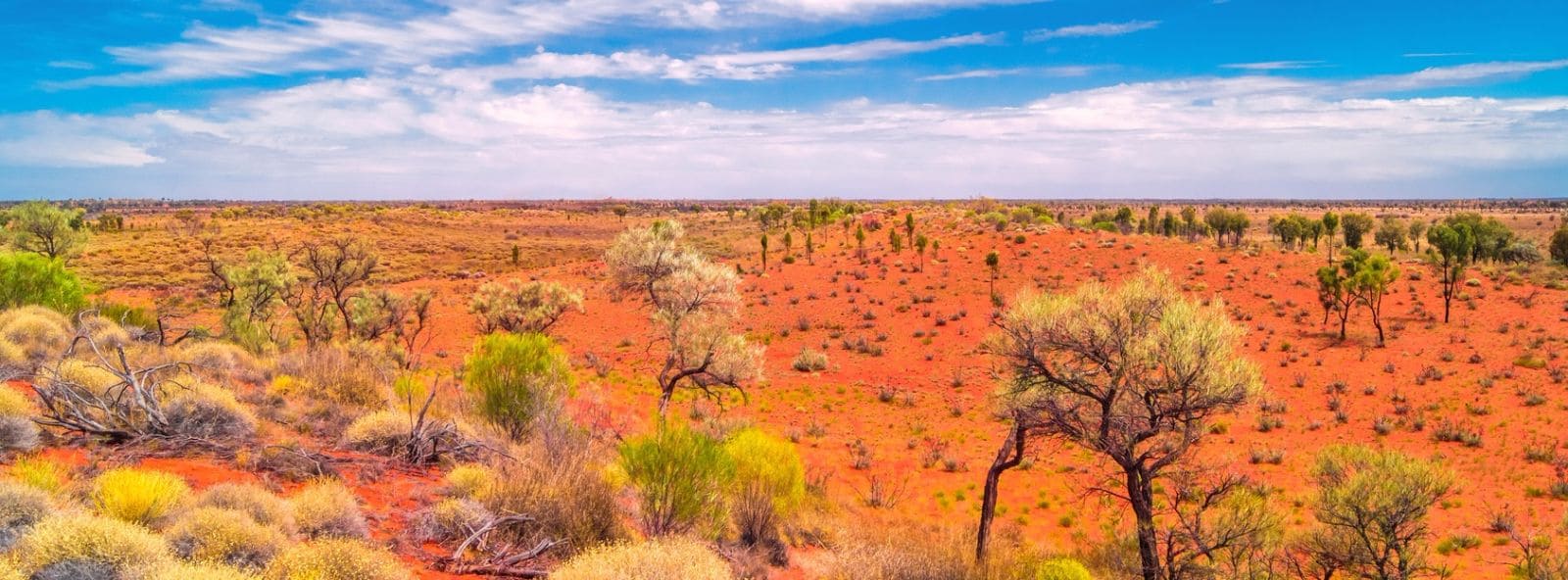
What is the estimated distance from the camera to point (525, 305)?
92.4 feet

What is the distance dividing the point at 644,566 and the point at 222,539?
3387 millimetres

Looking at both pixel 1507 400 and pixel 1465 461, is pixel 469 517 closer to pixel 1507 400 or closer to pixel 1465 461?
pixel 1465 461

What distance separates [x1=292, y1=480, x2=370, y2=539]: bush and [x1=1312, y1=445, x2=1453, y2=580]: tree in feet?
39.8

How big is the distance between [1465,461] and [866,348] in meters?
19.4

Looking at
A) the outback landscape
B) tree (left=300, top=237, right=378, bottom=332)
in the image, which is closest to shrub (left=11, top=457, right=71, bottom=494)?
the outback landscape

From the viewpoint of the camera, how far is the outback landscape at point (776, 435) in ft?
24.8

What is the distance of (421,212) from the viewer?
10156 cm

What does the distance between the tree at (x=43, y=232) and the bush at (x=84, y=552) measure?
38421 mm

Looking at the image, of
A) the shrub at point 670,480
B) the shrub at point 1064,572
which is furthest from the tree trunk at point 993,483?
the shrub at point 670,480

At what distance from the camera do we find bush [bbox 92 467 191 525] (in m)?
6.34

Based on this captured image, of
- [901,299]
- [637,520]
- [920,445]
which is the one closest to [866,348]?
[901,299]

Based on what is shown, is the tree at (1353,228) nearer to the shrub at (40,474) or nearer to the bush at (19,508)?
the shrub at (40,474)

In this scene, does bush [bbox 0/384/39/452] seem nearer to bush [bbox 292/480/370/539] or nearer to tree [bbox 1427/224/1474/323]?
bush [bbox 292/480/370/539]

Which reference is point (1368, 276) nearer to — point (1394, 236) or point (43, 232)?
point (1394, 236)
